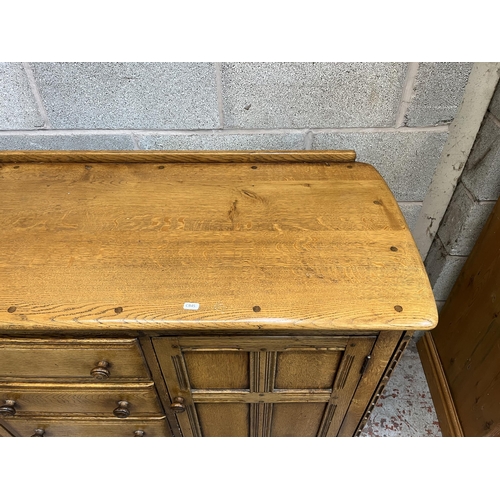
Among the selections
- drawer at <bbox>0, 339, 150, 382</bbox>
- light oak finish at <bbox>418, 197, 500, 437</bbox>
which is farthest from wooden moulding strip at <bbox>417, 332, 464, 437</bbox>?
drawer at <bbox>0, 339, 150, 382</bbox>

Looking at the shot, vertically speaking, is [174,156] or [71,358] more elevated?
[174,156]

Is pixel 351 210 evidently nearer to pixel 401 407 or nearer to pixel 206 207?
pixel 206 207

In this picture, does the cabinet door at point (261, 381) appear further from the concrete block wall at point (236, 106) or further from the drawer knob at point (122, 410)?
the concrete block wall at point (236, 106)

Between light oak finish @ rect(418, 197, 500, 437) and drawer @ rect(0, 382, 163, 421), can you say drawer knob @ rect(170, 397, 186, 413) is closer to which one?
drawer @ rect(0, 382, 163, 421)

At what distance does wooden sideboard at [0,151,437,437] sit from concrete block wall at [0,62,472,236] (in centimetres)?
13

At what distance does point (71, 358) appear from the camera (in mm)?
826

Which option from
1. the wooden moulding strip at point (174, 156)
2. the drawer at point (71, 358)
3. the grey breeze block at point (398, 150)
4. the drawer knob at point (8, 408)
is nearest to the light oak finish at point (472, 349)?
the grey breeze block at point (398, 150)

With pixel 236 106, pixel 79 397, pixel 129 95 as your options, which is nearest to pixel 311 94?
pixel 236 106

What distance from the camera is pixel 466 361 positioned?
135cm

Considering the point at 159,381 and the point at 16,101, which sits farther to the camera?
the point at 16,101

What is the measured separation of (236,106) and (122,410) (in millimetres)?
824

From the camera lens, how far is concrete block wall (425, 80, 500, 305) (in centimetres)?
115

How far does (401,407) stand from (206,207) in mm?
1158

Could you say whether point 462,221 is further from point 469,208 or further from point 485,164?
point 485,164
